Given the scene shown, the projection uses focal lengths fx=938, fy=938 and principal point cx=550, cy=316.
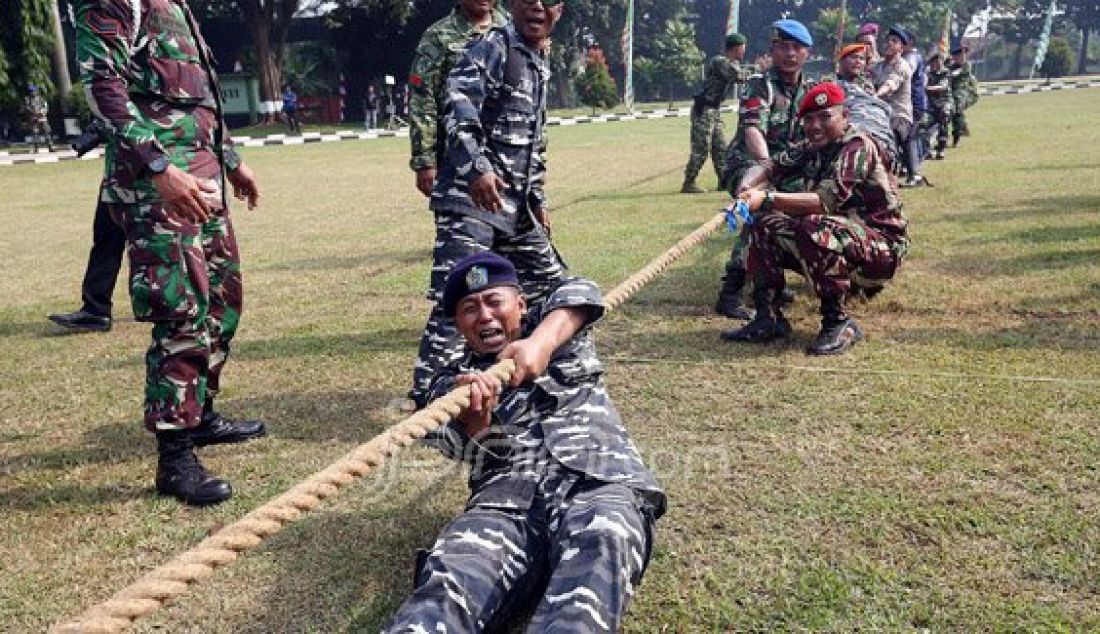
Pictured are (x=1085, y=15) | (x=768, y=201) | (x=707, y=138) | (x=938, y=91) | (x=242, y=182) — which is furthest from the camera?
(x=1085, y=15)

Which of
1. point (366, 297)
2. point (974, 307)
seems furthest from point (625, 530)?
point (366, 297)

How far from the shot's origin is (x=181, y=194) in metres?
3.04

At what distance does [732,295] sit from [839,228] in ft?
3.18

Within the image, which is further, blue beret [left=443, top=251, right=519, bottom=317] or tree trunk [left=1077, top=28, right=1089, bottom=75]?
tree trunk [left=1077, top=28, right=1089, bottom=75]

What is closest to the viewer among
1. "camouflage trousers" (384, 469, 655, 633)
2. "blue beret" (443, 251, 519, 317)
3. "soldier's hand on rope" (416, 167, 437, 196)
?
"camouflage trousers" (384, 469, 655, 633)

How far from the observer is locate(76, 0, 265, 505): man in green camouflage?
3.01m

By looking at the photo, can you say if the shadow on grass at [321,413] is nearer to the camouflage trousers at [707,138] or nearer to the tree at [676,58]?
the camouflage trousers at [707,138]

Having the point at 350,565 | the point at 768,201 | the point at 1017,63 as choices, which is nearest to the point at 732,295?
the point at 768,201

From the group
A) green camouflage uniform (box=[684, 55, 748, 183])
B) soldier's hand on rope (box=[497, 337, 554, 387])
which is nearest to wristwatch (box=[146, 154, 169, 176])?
soldier's hand on rope (box=[497, 337, 554, 387])

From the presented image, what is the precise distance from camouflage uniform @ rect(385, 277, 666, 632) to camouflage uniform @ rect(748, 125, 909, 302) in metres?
2.27

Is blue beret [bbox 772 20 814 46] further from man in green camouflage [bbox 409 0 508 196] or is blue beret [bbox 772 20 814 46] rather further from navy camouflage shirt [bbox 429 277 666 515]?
navy camouflage shirt [bbox 429 277 666 515]

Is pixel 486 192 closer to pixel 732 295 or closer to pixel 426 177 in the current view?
pixel 426 177

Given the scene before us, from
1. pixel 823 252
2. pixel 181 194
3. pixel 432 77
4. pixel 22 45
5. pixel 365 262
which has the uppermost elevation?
pixel 22 45

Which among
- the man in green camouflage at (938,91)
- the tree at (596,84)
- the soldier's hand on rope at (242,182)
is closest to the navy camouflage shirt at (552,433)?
the soldier's hand on rope at (242,182)
